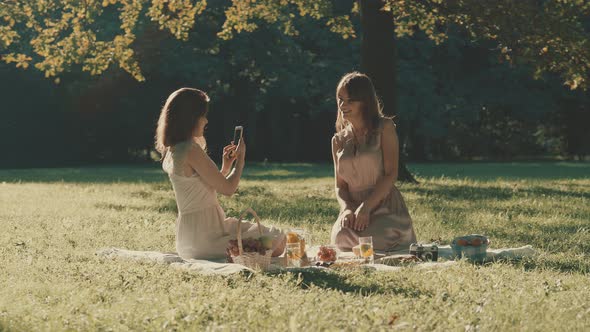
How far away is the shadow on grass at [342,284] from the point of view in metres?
6.06

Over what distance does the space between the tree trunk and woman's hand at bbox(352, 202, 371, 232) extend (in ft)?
31.4

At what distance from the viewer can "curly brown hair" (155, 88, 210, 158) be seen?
24.2 feet

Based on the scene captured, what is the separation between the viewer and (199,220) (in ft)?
25.0

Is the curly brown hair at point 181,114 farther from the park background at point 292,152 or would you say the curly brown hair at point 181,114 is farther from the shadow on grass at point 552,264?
the shadow on grass at point 552,264

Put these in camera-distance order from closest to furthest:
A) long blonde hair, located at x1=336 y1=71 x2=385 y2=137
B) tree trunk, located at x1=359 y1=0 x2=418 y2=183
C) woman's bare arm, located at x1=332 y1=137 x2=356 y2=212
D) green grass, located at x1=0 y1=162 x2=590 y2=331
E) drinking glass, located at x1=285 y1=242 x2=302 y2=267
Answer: green grass, located at x1=0 y1=162 x2=590 y2=331 → drinking glass, located at x1=285 y1=242 x2=302 y2=267 → long blonde hair, located at x1=336 y1=71 x2=385 y2=137 → woman's bare arm, located at x1=332 y1=137 x2=356 y2=212 → tree trunk, located at x1=359 y1=0 x2=418 y2=183

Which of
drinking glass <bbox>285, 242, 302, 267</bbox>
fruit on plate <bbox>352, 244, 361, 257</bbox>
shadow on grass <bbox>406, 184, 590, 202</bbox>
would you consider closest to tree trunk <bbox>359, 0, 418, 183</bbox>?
shadow on grass <bbox>406, 184, 590, 202</bbox>

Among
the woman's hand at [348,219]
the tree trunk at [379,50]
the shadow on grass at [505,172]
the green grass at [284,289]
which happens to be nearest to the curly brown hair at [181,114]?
the green grass at [284,289]

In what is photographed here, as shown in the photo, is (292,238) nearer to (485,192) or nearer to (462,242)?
(462,242)

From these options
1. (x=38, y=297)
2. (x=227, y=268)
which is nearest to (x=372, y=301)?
(x=227, y=268)

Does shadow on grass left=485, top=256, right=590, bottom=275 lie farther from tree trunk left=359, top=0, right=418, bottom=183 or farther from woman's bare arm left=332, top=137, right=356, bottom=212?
tree trunk left=359, top=0, right=418, bottom=183

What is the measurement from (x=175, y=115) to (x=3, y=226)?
4391 mm

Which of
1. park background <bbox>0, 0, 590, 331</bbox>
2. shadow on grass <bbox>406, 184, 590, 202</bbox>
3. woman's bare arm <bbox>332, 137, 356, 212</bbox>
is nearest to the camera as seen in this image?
park background <bbox>0, 0, 590, 331</bbox>

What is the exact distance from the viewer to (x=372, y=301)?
572cm

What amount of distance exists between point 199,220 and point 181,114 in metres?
0.96
